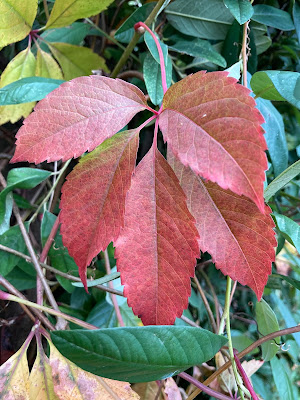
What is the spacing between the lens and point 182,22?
0.70 m

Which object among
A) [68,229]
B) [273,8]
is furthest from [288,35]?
[68,229]

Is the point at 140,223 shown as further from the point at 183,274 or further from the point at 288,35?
the point at 288,35

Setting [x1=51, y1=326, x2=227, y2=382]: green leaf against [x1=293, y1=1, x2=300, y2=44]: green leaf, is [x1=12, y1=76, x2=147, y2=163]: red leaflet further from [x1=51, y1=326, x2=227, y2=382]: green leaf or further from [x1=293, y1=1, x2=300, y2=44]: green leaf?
[x1=293, y1=1, x2=300, y2=44]: green leaf

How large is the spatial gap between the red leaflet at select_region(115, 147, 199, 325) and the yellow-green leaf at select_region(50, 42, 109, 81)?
0.40 m

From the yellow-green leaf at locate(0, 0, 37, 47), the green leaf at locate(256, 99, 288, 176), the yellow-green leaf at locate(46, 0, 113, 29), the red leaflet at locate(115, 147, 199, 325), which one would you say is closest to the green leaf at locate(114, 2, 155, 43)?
the yellow-green leaf at locate(46, 0, 113, 29)

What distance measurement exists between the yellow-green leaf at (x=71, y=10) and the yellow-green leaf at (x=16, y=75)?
77mm

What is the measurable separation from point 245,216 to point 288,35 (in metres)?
0.63

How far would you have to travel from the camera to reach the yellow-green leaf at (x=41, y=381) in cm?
46

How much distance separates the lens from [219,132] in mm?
315

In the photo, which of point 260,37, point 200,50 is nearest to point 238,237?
point 200,50

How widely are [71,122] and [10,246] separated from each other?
13.6 inches

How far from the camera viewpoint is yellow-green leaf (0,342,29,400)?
0.45 meters

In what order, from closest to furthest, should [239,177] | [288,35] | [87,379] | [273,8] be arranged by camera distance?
[239,177] < [87,379] < [273,8] < [288,35]

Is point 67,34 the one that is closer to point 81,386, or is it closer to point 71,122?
point 71,122
